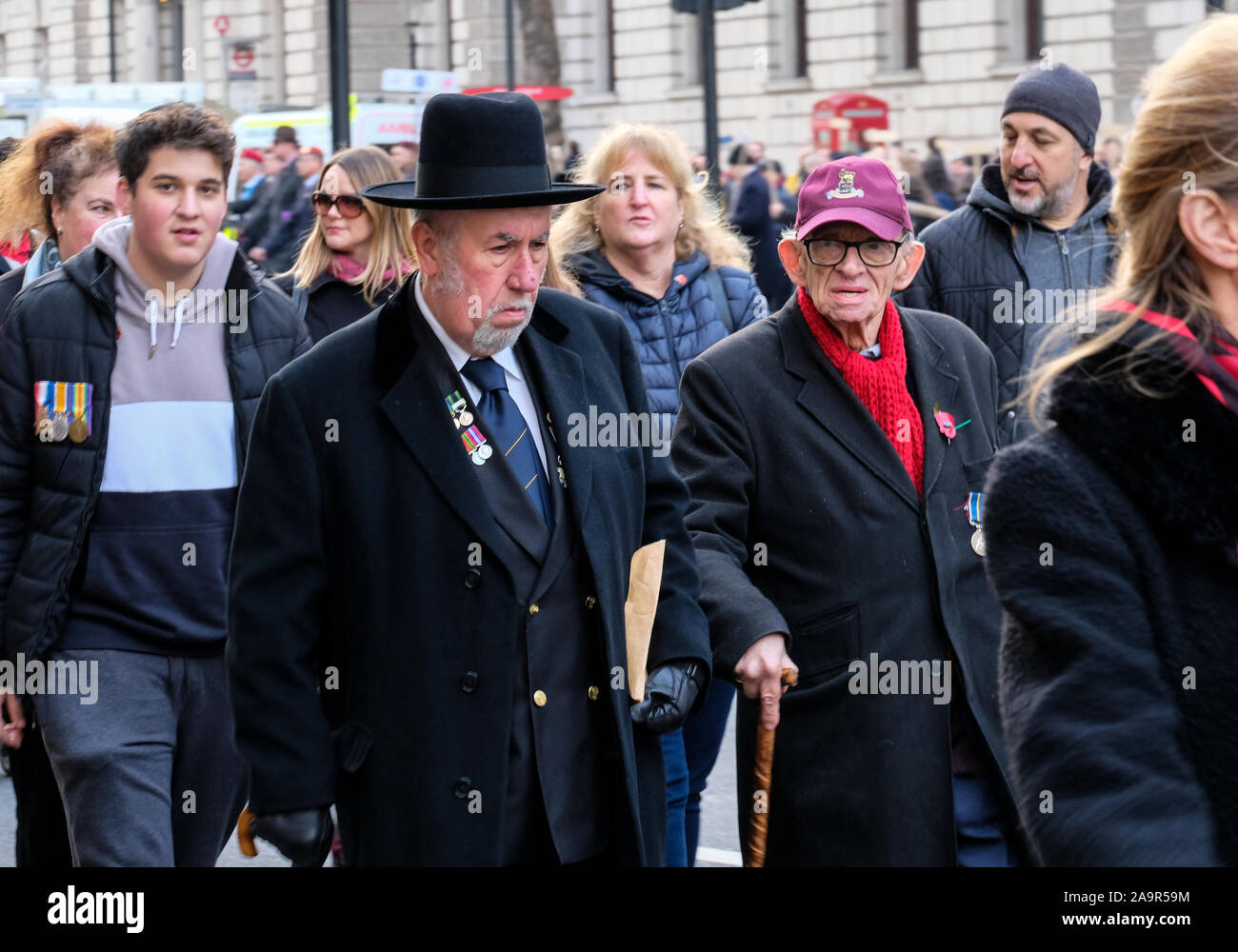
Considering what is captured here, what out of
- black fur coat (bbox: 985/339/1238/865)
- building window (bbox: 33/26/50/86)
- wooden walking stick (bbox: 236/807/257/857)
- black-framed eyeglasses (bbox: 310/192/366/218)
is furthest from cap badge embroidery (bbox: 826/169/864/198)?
building window (bbox: 33/26/50/86)

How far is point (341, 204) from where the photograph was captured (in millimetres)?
6781

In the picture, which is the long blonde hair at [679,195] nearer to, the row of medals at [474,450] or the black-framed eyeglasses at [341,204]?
the black-framed eyeglasses at [341,204]

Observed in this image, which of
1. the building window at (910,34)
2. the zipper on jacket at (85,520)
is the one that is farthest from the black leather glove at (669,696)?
the building window at (910,34)

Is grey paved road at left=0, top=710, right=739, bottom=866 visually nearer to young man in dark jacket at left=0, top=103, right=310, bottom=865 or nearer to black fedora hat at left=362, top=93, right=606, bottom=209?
young man in dark jacket at left=0, top=103, right=310, bottom=865

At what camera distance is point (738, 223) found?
1580 cm

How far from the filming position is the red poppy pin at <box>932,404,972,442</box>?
4250 mm

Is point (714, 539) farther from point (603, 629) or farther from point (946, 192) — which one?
point (946, 192)

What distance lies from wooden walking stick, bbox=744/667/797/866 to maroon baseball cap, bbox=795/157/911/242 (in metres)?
1.15

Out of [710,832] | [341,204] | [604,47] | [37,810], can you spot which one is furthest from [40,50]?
[37,810]

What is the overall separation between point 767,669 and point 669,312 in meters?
2.44

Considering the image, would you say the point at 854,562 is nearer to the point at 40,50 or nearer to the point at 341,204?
the point at 341,204

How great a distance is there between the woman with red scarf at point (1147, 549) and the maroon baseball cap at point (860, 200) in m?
1.93

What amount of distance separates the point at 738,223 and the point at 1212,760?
13.8 m

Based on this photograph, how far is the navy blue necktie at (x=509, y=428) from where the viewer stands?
11.6 feet
